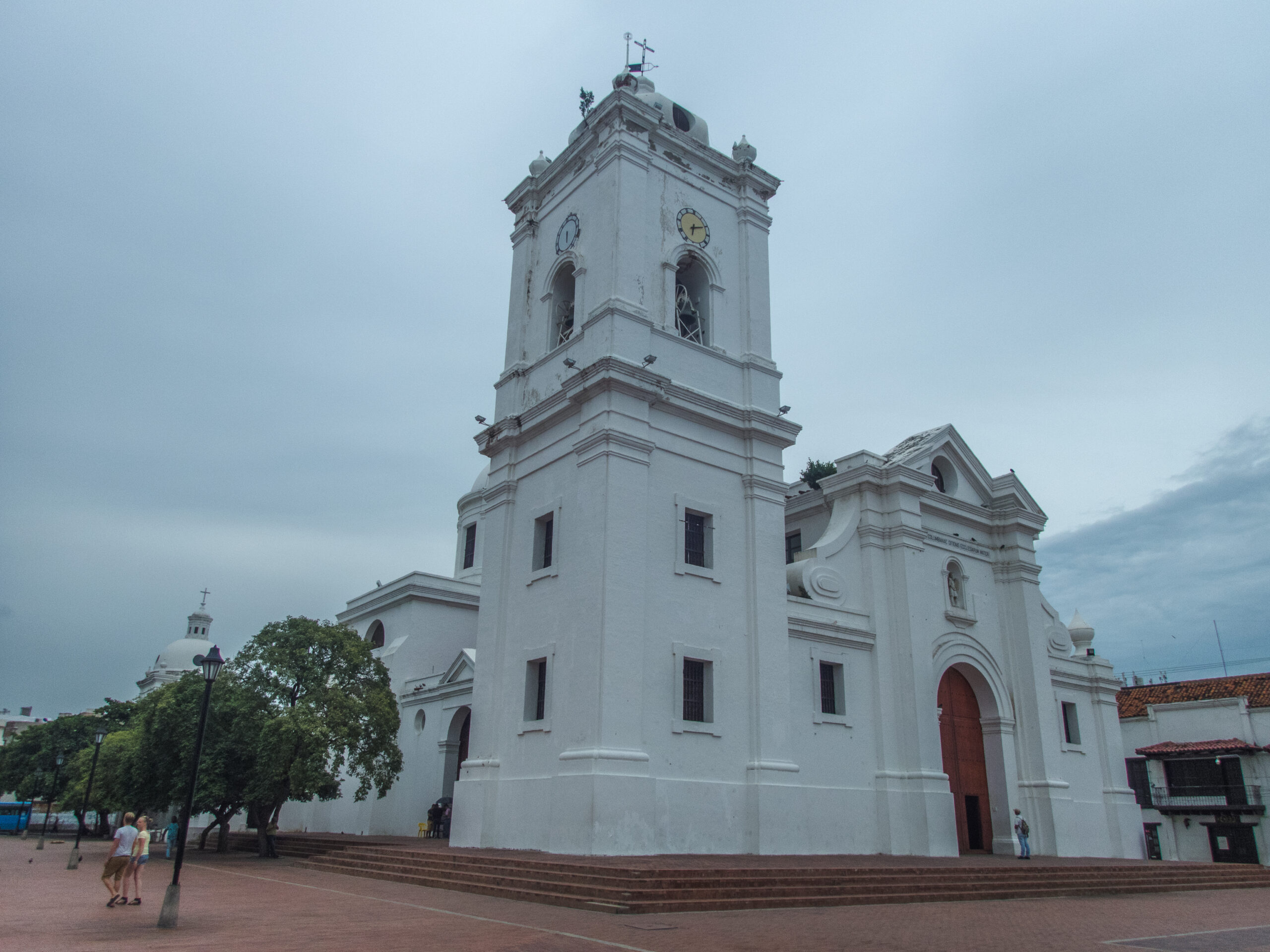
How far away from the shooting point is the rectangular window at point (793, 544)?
1048 inches

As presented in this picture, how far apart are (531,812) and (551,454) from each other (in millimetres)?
7553

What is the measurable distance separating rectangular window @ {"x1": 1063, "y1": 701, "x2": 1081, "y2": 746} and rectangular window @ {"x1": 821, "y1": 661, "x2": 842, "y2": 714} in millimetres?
9588

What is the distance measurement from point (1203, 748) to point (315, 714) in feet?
115

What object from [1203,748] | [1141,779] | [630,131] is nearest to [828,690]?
[630,131]

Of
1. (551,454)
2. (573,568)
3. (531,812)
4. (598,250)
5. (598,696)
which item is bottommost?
(531,812)

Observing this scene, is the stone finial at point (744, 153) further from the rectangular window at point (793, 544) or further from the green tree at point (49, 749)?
the green tree at point (49, 749)

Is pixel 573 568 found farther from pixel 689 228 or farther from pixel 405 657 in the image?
pixel 405 657

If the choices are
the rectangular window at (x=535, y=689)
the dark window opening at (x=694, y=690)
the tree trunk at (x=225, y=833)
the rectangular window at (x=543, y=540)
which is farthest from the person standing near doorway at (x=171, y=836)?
the dark window opening at (x=694, y=690)

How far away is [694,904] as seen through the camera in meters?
12.0

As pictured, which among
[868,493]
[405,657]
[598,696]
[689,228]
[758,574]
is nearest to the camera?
[598,696]

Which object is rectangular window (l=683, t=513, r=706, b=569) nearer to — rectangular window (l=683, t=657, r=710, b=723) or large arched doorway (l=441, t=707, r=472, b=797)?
rectangular window (l=683, t=657, r=710, b=723)

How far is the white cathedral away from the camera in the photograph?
57.9 feet

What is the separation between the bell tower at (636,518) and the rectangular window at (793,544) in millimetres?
5900

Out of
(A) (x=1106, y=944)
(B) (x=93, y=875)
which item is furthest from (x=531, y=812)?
(A) (x=1106, y=944)
